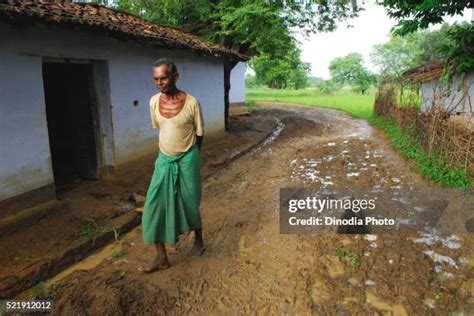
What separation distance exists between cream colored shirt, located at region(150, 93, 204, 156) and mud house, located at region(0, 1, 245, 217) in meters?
2.42

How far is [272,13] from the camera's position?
31.4 feet

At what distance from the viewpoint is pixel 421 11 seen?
8094 millimetres

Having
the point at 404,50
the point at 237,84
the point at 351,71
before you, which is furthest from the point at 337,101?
the point at 404,50

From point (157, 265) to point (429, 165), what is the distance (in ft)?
20.6

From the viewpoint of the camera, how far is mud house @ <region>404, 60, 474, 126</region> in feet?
26.2

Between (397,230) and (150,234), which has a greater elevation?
(150,234)

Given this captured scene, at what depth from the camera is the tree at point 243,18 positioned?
10078 mm

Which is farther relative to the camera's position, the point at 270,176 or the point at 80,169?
the point at 270,176

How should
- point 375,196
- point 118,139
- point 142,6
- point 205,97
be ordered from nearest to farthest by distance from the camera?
point 375,196 < point 118,139 < point 205,97 < point 142,6

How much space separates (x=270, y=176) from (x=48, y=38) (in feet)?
15.8

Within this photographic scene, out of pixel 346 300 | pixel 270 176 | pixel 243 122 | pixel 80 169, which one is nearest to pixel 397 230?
pixel 346 300

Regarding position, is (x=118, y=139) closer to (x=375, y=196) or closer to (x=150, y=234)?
(x=150, y=234)

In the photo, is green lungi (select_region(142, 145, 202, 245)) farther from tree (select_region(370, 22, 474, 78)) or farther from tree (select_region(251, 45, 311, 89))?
tree (select_region(370, 22, 474, 78))

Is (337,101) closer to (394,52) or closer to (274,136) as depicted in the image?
(274,136)
